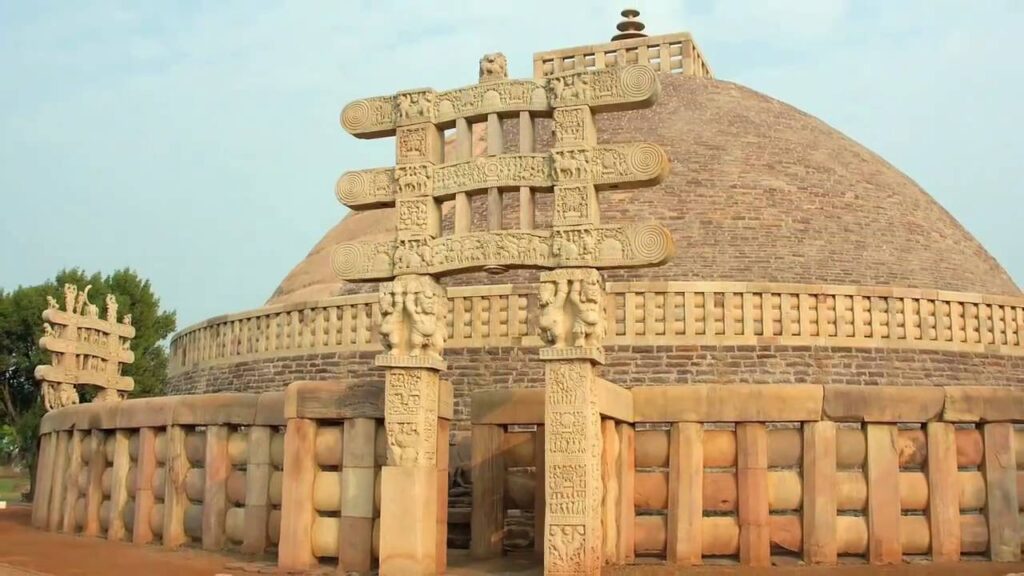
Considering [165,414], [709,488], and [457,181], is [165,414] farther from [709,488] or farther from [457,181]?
[709,488]

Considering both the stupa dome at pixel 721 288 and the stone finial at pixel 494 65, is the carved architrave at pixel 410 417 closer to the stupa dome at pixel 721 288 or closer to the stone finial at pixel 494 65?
the stupa dome at pixel 721 288

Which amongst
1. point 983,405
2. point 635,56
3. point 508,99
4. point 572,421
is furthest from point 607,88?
point 635,56

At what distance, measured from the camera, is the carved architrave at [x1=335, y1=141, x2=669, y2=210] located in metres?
8.94

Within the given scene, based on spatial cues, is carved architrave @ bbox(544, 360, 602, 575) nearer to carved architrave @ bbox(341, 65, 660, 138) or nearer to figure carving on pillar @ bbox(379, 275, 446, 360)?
figure carving on pillar @ bbox(379, 275, 446, 360)

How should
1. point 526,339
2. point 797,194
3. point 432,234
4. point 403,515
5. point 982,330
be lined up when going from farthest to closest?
point 797,194 < point 982,330 < point 526,339 < point 432,234 < point 403,515

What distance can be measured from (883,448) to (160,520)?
7.43m

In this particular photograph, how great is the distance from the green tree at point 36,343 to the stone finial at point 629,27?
1890cm

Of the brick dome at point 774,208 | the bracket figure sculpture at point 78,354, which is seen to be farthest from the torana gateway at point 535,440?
the brick dome at point 774,208

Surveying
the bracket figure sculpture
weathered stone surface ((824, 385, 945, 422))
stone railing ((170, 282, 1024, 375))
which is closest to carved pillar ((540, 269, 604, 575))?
weathered stone surface ((824, 385, 945, 422))

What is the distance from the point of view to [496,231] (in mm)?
9289

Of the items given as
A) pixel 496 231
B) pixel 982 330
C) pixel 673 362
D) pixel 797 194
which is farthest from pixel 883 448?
pixel 797 194

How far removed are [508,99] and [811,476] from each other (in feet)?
14.1

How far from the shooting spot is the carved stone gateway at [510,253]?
28.2 ft

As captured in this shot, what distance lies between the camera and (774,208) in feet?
68.7
